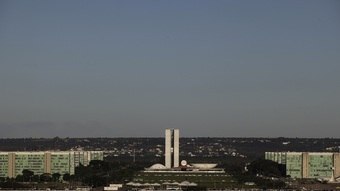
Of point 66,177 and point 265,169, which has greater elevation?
point 265,169

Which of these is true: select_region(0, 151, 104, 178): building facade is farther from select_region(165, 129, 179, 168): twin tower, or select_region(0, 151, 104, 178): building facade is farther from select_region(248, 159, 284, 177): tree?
select_region(248, 159, 284, 177): tree

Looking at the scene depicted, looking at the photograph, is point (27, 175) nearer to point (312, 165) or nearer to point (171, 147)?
point (171, 147)

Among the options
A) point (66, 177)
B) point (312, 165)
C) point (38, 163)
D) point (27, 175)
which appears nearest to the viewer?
point (27, 175)

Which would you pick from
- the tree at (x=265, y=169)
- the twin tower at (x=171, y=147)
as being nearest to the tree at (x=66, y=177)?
the tree at (x=265, y=169)

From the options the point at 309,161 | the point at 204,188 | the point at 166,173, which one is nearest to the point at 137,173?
the point at 166,173

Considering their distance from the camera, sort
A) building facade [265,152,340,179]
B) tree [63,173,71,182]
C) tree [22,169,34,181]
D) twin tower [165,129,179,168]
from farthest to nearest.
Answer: twin tower [165,129,179,168]
building facade [265,152,340,179]
tree [63,173,71,182]
tree [22,169,34,181]

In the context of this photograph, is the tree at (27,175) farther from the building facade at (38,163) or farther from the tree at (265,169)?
the tree at (265,169)

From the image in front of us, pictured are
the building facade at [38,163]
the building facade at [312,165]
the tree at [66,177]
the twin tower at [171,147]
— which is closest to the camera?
the tree at [66,177]

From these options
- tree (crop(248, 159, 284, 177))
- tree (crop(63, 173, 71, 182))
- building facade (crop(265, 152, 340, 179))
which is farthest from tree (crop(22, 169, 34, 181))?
building facade (crop(265, 152, 340, 179))

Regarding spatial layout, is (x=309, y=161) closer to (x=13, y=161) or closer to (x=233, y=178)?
(x=233, y=178)

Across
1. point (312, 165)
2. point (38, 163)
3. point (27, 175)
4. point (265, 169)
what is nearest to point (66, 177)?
point (27, 175)
